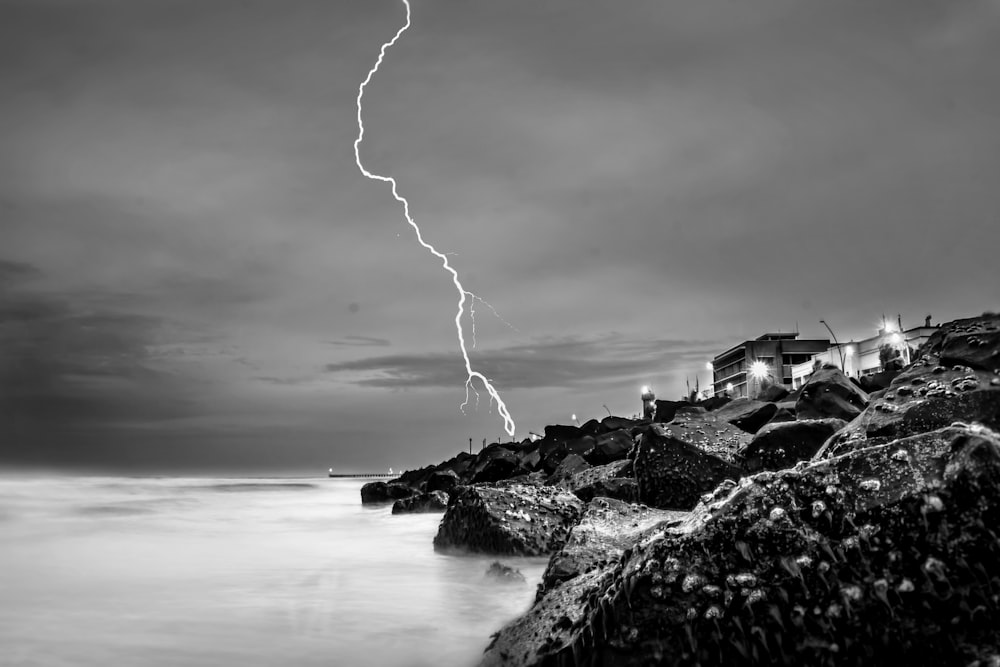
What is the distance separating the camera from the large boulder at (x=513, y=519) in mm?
6340

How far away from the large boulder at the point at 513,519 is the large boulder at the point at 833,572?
13.0 ft

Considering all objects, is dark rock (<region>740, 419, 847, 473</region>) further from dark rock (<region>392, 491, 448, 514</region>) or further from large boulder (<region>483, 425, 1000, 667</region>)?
dark rock (<region>392, 491, 448, 514</region>)

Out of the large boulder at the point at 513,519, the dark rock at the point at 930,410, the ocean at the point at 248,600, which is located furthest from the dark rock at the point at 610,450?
the dark rock at the point at 930,410

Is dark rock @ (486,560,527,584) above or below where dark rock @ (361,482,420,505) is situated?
above

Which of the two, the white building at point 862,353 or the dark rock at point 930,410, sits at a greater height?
the white building at point 862,353

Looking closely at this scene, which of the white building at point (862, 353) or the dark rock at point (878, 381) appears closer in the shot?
the dark rock at point (878, 381)

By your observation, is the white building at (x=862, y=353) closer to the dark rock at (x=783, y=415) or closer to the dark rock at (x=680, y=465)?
the dark rock at (x=783, y=415)

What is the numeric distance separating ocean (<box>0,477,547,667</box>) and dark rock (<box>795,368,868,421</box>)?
4.44 metres

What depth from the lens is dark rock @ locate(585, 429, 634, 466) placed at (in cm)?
1363

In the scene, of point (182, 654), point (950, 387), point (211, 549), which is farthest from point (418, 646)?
point (211, 549)

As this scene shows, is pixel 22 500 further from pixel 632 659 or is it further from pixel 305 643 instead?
pixel 632 659

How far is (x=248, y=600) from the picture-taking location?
5.52 m

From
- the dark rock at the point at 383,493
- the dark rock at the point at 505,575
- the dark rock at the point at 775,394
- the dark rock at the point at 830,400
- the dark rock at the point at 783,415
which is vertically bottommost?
the dark rock at the point at 383,493

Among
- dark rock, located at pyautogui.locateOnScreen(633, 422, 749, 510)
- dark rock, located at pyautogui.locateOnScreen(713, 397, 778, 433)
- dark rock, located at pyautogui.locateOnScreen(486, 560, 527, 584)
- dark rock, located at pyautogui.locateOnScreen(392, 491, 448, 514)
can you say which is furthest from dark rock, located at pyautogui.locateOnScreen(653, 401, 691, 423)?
dark rock, located at pyautogui.locateOnScreen(486, 560, 527, 584)
